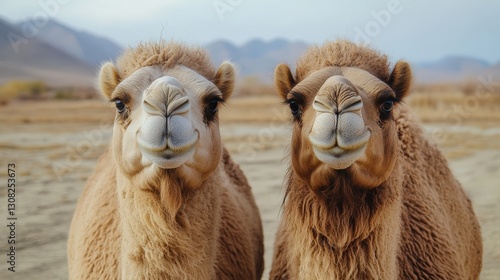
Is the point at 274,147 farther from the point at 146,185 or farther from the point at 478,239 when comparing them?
the point at 146,185

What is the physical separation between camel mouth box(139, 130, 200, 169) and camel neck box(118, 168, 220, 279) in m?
0.24

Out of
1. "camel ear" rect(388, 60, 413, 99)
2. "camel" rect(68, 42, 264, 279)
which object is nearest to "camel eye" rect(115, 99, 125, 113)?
"camel" rect(68, 42, 264, 279)

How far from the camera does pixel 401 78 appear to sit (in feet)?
12.0

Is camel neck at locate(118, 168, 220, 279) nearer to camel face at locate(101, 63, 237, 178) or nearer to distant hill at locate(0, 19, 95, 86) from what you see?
camel face at locate(101, 63, 237, 178)

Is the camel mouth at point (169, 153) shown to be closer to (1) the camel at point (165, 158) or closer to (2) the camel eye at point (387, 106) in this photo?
(1) the camel at point (165, 158)

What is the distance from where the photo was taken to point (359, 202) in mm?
3307

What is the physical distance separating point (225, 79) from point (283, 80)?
49 centimetres

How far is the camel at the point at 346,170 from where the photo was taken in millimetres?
2965

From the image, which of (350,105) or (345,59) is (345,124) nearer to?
(350,105)

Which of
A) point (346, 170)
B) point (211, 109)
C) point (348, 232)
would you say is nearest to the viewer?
point (346, 170)

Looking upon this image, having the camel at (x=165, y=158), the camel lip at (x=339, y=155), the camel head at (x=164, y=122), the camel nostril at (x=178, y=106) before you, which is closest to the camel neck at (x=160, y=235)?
the camel at (x=165, y=158)

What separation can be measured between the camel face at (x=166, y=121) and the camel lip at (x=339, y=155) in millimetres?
804

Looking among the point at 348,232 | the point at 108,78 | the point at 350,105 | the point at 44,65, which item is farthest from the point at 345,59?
the point at 44,65

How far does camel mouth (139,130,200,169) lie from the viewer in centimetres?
282
